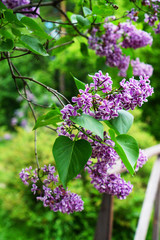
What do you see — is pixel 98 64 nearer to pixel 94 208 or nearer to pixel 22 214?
pixel 94 208

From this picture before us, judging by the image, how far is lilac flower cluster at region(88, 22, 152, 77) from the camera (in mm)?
958

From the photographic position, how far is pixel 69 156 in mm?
512

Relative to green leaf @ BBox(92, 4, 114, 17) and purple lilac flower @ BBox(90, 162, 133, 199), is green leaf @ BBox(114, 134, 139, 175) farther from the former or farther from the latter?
green leaf @ BBox(92, 4, 114, 17)

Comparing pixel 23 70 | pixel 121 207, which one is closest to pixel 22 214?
pixel 121 207

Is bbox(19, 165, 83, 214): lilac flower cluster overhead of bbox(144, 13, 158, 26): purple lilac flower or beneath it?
beneath

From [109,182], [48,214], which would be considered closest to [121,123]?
[109,182]

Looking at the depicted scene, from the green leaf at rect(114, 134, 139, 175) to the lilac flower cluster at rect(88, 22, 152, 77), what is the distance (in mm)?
532

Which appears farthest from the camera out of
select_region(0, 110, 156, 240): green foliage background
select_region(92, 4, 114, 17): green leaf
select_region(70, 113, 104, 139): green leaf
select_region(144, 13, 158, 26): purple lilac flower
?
select_region(0, 110, 156, 240): green foliage background

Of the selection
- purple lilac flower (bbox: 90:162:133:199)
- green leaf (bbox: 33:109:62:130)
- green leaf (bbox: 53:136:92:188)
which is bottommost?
purple lilac flower (bbox: 90:162:133:199)

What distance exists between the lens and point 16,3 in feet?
2.83

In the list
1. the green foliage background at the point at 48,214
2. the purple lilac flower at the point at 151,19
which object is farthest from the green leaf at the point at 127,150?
the green foliage background at the point at 48,214

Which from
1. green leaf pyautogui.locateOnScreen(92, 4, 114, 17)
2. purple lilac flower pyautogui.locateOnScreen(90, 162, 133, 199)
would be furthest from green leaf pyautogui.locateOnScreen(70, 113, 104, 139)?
green leaf pyautogui.locateOnScreen(92, 4, 114, 17)

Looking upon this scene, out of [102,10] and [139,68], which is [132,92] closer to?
[102,10]

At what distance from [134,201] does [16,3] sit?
2.42 meters
